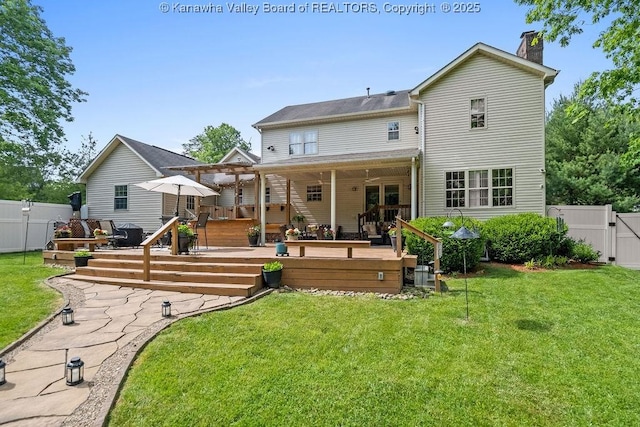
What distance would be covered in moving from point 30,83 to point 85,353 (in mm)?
19751

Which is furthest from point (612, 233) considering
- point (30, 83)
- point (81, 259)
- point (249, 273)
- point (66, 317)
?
point (30, 83)

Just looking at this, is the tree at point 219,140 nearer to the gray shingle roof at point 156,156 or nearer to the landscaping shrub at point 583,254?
the gray shingle roof at point 156,156

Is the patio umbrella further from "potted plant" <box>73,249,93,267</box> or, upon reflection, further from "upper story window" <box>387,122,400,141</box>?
"upper story window" <box>387,122,400,141</box>

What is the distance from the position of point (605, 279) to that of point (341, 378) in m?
7.58

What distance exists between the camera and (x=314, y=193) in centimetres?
1539

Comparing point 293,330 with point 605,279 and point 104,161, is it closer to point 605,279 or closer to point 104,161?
point 605,279

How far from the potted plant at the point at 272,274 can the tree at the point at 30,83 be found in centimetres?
1865

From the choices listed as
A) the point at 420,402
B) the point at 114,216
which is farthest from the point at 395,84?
the point at 114,216

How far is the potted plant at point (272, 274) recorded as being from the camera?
6.62 meters

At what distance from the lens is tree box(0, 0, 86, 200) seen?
16562 mm

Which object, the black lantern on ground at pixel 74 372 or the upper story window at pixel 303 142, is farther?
the upper story window at pixel 303 142

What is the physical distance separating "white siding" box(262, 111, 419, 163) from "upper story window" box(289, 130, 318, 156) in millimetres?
171

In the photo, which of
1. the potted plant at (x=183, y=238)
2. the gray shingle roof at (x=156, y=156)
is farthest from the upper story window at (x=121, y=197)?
the potted plant at (x=183, y=238)

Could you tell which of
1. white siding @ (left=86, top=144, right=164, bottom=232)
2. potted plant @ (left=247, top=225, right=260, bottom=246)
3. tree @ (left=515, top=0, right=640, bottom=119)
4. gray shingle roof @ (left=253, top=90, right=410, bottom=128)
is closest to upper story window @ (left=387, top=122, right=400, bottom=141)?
gray shingle roof @ (left=253, top=90, right=410, bottom=128)
